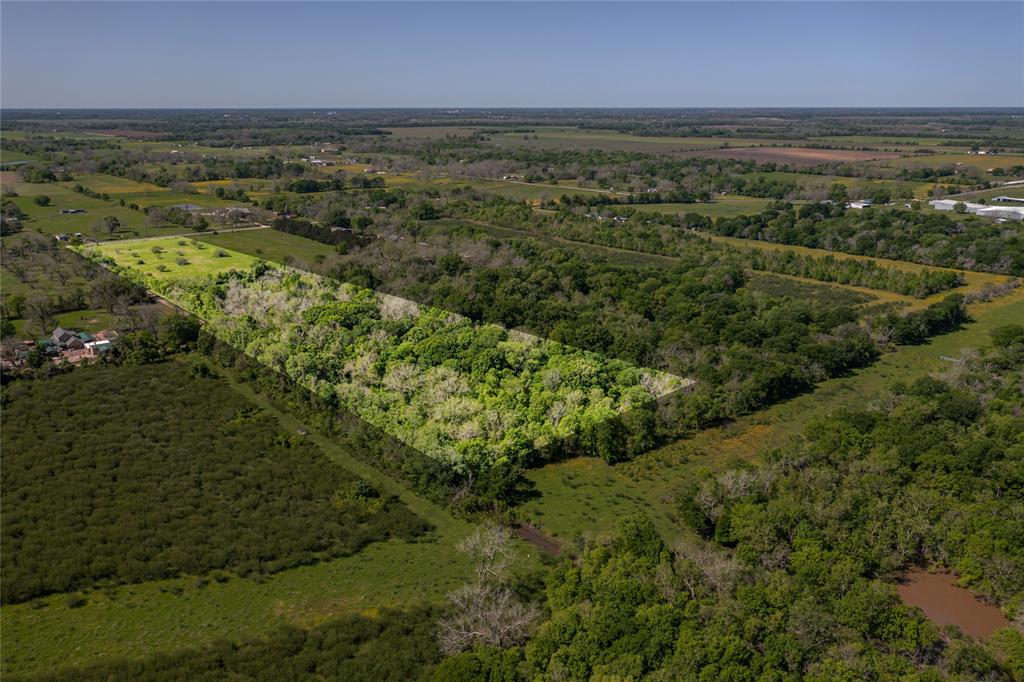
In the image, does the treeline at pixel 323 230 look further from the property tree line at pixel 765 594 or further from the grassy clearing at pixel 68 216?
the property tree line at pixel 765 594

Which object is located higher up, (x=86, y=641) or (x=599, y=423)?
(x=599, y=423)

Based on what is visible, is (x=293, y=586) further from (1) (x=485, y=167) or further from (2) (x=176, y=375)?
(1) (x=485, y=167)

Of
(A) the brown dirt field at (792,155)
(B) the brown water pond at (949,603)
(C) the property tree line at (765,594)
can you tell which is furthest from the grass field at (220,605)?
(A) the brown dirt field at (792,155)

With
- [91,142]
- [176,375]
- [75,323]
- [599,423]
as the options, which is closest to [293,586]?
[599,423]

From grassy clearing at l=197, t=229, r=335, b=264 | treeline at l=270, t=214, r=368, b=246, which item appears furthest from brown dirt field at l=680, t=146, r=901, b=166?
grassy clearing at l=197, t=229, r=335, b=264

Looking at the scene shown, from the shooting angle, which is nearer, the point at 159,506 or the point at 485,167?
the point at 159,506

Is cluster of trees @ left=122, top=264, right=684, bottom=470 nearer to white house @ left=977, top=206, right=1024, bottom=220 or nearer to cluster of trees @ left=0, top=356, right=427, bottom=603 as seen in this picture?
cluster of trees @ left=0, top=356, right=427, bottom=603

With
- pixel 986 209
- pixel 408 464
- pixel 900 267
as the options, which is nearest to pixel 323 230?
pixel 408 464
